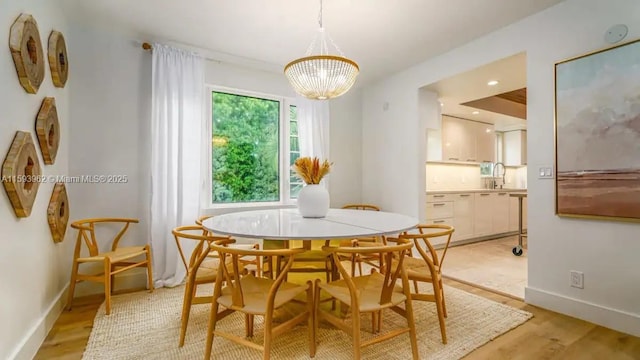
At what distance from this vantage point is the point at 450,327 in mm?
2066

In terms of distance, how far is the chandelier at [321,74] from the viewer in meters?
2.07

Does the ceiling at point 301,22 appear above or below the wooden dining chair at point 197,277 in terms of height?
above

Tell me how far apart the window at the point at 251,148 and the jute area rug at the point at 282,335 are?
4.72 feet

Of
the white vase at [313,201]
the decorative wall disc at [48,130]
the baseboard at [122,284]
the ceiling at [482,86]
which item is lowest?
the baseboard at [122,284]

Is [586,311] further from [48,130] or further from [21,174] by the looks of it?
[48,130]

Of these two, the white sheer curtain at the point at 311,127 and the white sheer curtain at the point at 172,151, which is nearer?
the white sheer curtain at the point at 172,151

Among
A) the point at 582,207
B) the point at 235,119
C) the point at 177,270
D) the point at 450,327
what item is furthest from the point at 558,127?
the point at 177,270

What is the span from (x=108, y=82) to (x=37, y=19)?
93 centimetres

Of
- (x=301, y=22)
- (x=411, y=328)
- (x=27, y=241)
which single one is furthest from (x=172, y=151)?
(x=411, y=328)

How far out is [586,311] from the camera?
2.19 metres

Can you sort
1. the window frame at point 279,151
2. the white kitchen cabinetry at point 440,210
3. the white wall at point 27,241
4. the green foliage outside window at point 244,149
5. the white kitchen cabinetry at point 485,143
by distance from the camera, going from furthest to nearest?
the white kitchen cabinetry at point 485,143
the white kitchen cabinetry at point 440,210
the green foliage outside window at point 244,149
the window frame at point 279,151
the white wall at point 27,241

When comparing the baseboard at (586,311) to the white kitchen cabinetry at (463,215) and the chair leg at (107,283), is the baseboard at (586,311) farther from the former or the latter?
the chair leg at (107,283)

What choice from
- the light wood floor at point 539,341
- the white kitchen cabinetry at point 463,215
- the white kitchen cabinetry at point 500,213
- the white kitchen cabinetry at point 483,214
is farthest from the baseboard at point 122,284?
the white kitchen cabinetry at point 500,213

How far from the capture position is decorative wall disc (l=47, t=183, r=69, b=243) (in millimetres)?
2211
